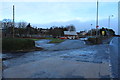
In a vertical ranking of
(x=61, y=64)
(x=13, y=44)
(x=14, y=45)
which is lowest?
(x=61, y=64)

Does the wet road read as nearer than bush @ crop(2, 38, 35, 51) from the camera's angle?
Yes

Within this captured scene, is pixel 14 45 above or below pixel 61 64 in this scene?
above

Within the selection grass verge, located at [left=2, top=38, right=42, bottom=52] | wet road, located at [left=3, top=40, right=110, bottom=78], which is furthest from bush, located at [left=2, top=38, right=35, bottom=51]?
wet road, located at [left=3, top=40, right=110, bottom=78]

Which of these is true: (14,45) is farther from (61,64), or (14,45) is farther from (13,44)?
(61,64)

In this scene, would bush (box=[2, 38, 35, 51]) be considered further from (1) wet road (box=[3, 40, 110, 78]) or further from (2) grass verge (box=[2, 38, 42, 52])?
(1) wet road (box=[3, 40, 110, 78])

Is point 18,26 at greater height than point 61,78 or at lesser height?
greater

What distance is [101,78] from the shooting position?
6.64 meters

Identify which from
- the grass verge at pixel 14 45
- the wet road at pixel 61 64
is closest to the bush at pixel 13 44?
the grass verge at pixel 14 45

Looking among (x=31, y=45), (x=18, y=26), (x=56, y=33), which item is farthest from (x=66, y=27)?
(x=31, y=45)

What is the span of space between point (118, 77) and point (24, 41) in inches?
543

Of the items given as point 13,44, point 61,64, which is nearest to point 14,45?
point 13,44

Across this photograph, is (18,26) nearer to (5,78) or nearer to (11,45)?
(11,45)

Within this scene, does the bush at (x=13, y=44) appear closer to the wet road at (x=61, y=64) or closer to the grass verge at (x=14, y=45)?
the grass verge at (x=14, y=45)

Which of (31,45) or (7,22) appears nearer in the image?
(31,45)
